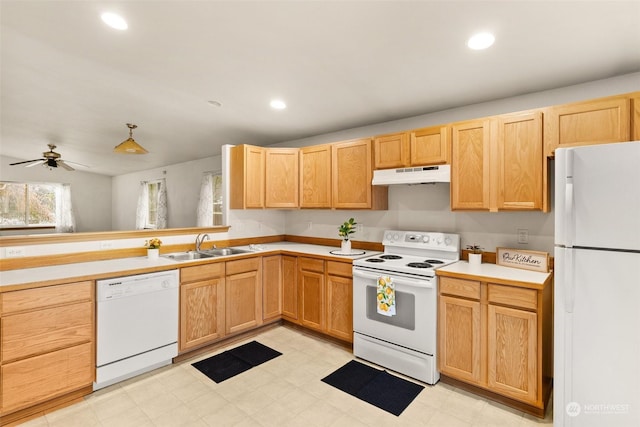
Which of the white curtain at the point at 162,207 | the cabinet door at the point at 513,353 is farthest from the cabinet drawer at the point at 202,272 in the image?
the white curtain at the point at 162,207

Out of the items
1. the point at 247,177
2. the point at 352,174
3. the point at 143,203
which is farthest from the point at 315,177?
the point at 143,203

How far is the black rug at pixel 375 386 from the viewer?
2293 millimetres

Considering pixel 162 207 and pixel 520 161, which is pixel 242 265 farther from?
pixel 162 207

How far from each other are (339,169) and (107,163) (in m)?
6.36

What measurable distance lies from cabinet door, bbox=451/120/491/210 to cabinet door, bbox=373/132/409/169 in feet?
1.48

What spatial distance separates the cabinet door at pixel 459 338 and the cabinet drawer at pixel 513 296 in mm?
146

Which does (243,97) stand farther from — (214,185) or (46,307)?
(214,185)

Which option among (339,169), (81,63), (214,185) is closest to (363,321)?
(339,169)

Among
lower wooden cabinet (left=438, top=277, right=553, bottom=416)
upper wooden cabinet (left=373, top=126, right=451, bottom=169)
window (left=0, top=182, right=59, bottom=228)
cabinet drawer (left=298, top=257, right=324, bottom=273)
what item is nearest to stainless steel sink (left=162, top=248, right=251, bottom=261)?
cabinet drawer (left=298, top=257, right=324, bottom=273)

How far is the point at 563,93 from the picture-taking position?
8.30ft

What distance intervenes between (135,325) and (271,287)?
1464mm

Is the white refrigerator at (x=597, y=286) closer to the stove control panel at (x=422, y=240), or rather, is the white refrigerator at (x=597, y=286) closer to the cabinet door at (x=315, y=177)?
the stove control panel at (x=422, y=240)

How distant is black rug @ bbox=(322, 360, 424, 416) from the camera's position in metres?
2.29

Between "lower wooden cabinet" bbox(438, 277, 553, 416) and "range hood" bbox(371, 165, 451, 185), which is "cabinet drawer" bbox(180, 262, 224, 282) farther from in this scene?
"lower wooden cabinet" bbox(438, 277, 553, 416)
